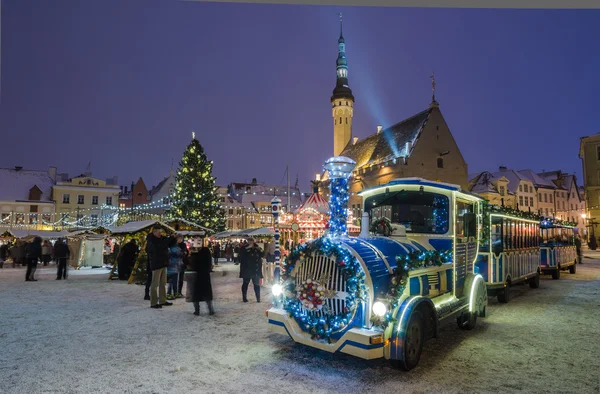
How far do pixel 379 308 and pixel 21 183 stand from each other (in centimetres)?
5808

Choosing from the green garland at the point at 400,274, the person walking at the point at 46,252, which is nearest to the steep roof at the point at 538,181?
the person walking at the point at 46,252

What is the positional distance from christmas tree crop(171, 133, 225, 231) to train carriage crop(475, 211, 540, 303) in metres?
25.5

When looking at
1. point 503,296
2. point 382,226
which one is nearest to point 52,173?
point 503,296

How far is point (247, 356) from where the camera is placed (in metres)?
6.25

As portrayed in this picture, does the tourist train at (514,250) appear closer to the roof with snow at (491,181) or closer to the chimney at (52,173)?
the roof with snow at (491,181)

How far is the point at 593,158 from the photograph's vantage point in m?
47.6

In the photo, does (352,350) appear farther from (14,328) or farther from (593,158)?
(593,158)

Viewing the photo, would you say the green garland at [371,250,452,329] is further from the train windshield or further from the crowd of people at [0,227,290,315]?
the crowd of people at [0,227,290,315]

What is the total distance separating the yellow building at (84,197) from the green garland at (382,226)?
4947 cm

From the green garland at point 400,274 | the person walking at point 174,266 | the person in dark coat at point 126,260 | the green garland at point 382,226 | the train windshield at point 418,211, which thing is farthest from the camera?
the person in dark coat at point 126,260

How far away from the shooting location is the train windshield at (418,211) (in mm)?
7539

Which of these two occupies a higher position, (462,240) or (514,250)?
(462,240)

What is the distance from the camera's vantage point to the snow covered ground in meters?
5.07

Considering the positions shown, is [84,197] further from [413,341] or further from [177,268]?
[413,341]
